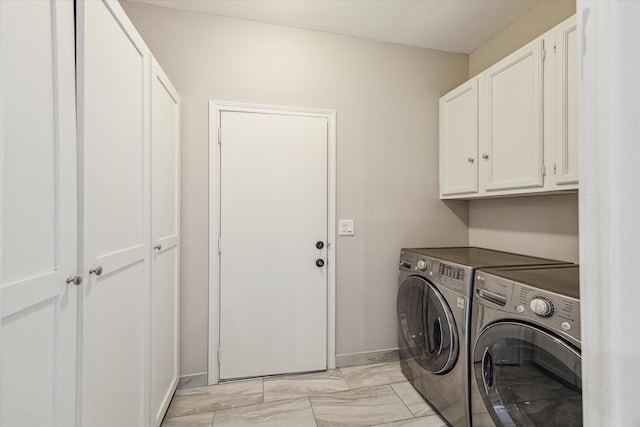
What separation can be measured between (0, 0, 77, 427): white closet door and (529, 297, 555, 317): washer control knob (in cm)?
159

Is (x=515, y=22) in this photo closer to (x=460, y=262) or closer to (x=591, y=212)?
(x=460, y=262)

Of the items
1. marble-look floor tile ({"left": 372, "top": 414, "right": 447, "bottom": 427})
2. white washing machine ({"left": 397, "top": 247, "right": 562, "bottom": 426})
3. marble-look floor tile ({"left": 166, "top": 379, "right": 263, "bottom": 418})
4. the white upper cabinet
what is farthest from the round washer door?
marble-look floor tile ({"left": 166, "top": 379, "right": 263, "bottom": 418})

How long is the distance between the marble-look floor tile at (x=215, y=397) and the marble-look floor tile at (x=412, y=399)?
0.94 m

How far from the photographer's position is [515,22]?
2.04 metres

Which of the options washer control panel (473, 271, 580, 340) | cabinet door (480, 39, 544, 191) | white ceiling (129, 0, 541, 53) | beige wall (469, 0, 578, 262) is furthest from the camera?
white ceiling (129, 0, 541, 53)

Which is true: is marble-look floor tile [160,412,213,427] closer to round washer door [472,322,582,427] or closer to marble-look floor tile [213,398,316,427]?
marble-look floor tile [213,398,316,427]

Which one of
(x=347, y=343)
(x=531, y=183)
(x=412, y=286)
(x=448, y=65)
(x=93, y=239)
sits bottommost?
(x=347, y=343)

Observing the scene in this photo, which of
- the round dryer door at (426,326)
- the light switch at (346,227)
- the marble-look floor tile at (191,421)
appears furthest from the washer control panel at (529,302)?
the marble-look floor tile at (191,421)

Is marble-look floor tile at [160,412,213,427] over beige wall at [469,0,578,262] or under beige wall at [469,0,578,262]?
under

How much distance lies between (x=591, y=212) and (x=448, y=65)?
2.51m

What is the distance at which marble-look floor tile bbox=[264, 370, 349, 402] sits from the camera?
188 cm

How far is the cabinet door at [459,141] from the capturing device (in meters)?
2.01

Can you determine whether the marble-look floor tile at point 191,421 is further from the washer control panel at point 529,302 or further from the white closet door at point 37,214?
the washer control panel at point 529,302

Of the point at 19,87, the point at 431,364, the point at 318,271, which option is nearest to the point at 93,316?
the point at 19,87
